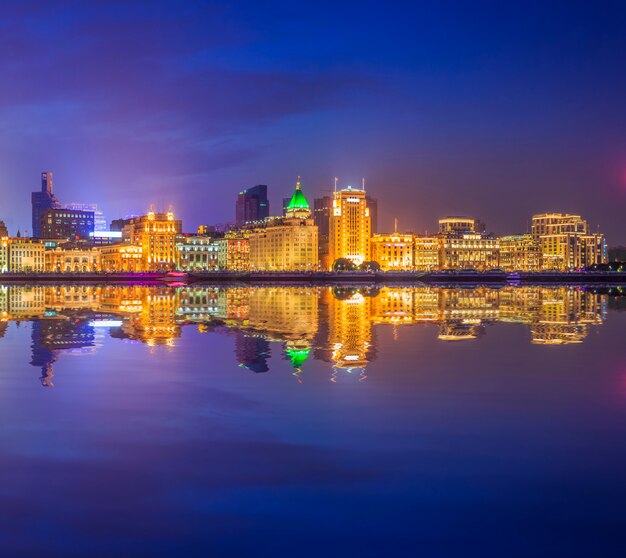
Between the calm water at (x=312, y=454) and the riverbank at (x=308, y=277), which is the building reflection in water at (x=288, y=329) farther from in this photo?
the riverbank at (x=308, y=277)

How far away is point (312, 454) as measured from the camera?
40.8 feet

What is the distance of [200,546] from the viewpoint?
8875 millimetres

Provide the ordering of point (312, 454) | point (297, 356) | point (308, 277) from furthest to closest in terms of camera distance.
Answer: point (308, 277), point (297, 356), point (312, 454)

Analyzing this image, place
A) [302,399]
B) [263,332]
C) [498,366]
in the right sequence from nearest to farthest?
[302,399] < [498,366] < [263,332]

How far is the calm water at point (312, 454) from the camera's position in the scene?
920cm

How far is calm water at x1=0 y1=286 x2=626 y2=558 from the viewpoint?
30.2ft

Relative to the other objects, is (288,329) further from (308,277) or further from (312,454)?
(308,277)

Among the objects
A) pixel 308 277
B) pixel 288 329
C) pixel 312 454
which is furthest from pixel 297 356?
pixel 308 277

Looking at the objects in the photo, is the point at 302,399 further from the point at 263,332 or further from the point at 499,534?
the point at 263,332

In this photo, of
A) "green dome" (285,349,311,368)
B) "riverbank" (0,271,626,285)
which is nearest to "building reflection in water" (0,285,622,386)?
"green dome" (285,349,311,368)

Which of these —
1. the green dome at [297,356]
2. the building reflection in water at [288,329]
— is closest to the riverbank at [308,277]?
the building reflection in water at [288,329]

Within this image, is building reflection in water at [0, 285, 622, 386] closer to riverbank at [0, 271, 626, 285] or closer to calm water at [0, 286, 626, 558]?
calm water at [0, 286, 626, 558]

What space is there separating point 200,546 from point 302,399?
8.03 m

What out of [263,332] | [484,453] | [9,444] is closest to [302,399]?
[484,453]
